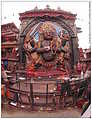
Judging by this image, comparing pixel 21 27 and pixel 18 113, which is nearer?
pixel 18 113

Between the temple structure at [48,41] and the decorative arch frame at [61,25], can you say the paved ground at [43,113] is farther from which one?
the decorative arch frame at [61,25]

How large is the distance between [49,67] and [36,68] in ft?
0.78

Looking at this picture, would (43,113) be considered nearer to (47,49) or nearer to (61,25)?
(47,49)

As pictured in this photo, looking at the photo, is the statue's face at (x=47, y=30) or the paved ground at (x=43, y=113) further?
the statue's face at (x=47, y=30)

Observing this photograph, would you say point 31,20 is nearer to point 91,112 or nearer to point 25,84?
point 25,84

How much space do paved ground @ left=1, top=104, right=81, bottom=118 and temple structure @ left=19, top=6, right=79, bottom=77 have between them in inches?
29.5

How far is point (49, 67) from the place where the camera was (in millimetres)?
5410

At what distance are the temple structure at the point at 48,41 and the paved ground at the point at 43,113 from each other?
75 centimetres

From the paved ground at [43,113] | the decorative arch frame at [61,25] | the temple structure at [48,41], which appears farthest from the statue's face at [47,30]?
the paved ground at [43,113]

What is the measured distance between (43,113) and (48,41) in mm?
1292

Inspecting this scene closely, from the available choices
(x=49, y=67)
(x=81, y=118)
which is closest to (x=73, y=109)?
(x=81, y=118)

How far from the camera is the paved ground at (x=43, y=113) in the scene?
5062mm

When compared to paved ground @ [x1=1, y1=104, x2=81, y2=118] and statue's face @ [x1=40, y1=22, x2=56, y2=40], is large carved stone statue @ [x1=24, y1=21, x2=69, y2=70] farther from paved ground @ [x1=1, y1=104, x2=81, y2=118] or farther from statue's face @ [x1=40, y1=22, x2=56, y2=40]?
paved ground @ [x1=1, y1=104, x2=81, y2=118]

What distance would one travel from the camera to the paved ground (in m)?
5.06
